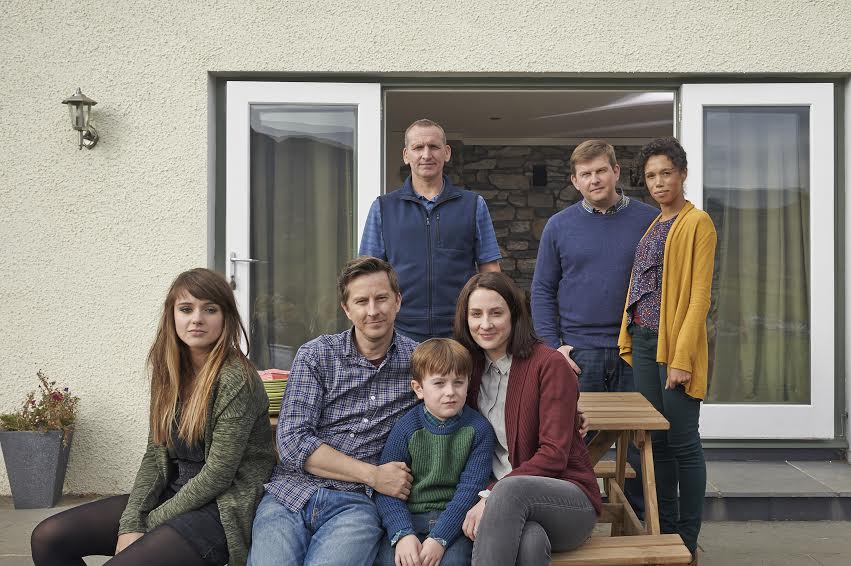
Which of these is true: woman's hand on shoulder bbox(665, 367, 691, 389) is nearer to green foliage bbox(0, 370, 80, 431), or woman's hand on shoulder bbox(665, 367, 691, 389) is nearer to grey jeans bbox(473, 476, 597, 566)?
grey jeans bbox(473, 476, 597, 566)

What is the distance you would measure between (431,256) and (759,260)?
6.70ft

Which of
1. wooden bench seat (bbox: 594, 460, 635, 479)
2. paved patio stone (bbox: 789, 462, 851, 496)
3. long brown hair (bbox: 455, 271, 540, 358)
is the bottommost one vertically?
paved patio stone (bbox: 789, 462, 851, 496)

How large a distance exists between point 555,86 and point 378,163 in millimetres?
925

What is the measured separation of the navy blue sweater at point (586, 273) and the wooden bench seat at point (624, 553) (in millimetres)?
890

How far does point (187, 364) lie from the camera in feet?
7.39

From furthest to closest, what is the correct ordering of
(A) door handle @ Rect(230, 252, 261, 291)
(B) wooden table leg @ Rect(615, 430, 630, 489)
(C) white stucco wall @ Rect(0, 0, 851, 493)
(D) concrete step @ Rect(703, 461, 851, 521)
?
1. (A) door handle @ Rect(230, 252, 261, 291)
2. (C) white stucco wall @ Rect(0, 0, 851, 493)
3. (D) concrete step @ Rect(703, 461, 851, 521)
4. (B) wooden table leg @ Rect(615, 430, 630, 489)

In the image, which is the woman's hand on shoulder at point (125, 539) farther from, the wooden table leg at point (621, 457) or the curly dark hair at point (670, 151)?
the curly dark hair at point (670, 151)

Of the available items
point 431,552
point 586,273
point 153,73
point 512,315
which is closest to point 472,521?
point 431,552

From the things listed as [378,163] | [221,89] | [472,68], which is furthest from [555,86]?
[221,89]

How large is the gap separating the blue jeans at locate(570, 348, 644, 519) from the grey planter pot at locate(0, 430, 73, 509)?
7.75 feet

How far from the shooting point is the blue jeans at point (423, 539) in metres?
2.03

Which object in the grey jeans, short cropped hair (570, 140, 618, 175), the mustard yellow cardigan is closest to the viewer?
the grey jeans

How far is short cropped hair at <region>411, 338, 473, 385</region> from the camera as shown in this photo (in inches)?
85.0

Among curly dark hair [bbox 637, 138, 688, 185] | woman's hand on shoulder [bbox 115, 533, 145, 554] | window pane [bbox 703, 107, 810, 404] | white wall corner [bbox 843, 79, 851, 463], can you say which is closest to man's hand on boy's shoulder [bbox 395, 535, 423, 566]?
woman's hand on shoulder [bbox 115, 533, 145, 554]
